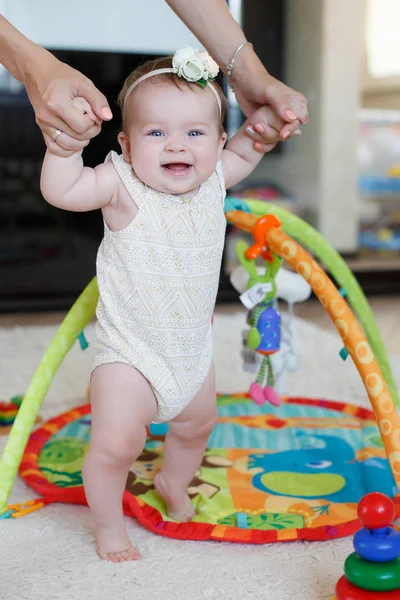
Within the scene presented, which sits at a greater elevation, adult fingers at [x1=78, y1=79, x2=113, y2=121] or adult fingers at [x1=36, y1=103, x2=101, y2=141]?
adult fingers at [x1=78, y1=79, x2=113, y2=121]

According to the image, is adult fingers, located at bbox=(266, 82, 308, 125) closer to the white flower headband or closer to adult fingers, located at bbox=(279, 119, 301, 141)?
adult fingers, located at bbox=(279, 119, 301, 141)

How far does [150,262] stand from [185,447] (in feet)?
0.98

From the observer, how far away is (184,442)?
1.12m

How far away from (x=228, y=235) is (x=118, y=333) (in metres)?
1.97

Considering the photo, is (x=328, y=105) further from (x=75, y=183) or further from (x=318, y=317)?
(x=75, y=183)

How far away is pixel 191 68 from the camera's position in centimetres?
96

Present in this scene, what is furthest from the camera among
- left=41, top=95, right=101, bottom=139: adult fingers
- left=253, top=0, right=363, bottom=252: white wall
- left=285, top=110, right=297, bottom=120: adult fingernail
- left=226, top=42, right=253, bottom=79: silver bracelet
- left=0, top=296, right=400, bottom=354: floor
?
left=253, top=0, right=363, bottom=252: white wall

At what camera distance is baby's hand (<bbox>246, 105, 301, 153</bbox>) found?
1.11m

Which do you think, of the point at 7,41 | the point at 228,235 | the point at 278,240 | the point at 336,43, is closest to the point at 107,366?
the point at 278,240

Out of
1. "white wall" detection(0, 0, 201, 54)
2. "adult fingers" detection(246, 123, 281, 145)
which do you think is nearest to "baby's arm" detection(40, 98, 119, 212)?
"adult fingers" detection(246, 123, 281, 145)

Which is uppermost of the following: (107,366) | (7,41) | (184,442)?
(7,41)

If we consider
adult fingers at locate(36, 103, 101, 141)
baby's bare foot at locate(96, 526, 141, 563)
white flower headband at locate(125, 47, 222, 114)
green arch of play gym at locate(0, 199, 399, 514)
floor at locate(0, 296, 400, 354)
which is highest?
white flower headband at locate(125, 47, 222, 114)

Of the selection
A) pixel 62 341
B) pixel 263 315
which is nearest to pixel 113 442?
pixel 62 341

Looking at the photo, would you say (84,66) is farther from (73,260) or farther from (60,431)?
(60,431)
